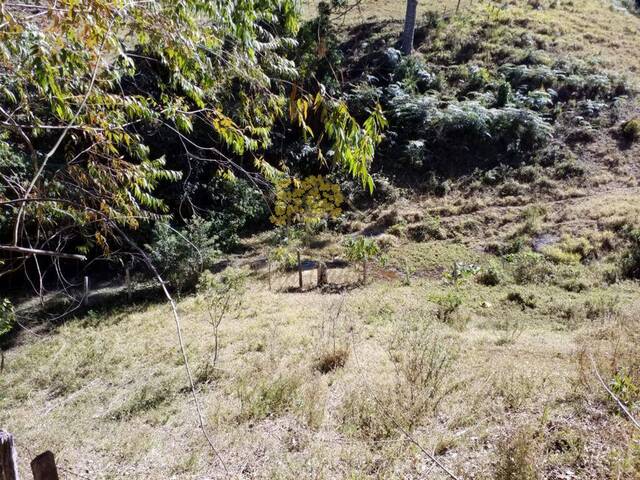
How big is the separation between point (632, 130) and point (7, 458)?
1969 cm

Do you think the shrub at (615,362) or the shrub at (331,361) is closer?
the shrub at (615,362)

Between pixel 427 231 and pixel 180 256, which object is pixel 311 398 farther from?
pixel 427 231

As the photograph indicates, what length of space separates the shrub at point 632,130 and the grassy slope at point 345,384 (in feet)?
18.1

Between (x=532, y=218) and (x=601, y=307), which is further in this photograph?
Answer: (x=532, y=218)

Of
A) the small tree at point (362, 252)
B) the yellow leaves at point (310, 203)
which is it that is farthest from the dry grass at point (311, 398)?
the yellow leaves at point (310, 203)

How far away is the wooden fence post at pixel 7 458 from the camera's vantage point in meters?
1.77

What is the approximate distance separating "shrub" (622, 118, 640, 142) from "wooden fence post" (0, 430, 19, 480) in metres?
19.5

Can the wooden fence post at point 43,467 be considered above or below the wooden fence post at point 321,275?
above

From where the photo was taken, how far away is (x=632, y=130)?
1608cm

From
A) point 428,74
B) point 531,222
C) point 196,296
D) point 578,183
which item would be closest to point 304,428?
point 196,296

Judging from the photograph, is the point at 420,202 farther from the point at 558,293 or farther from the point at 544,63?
the point at 544,63

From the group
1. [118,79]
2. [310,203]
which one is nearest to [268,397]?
[118,79]

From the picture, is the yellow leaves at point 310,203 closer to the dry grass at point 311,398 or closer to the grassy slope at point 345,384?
the grassy slope at point 345,384

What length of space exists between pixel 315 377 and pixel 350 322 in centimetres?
281
